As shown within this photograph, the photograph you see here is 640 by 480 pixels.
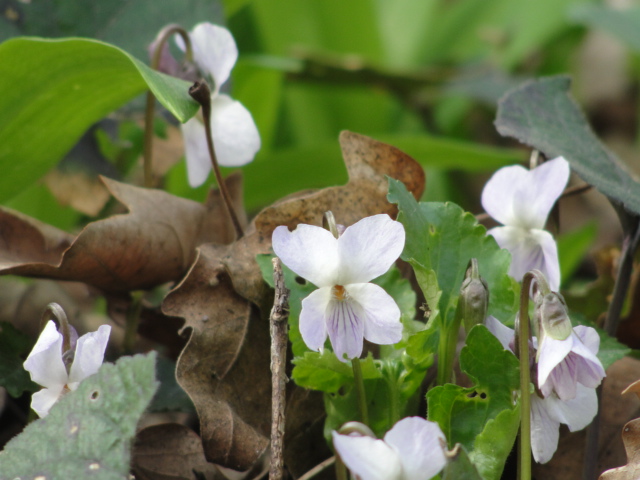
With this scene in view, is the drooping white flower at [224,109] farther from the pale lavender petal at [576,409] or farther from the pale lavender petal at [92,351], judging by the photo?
the pale lavender petal at [576,409]

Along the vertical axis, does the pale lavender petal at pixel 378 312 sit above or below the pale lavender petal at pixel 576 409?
above

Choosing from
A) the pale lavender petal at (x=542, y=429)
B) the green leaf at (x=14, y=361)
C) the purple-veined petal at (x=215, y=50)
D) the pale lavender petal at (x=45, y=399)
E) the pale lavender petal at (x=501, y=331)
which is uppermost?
the purple-veined petal at (x=215, y=50)

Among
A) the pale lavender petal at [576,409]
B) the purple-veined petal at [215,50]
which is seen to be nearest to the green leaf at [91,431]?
the pale lavender petal at [576,409]

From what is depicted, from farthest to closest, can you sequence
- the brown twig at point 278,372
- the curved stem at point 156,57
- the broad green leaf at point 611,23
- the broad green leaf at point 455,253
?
the broad green leaf at point 611,23 → the curved stem at point 156,57 → the broad green leaf at point 455,253 → the brown twig at point 278,372

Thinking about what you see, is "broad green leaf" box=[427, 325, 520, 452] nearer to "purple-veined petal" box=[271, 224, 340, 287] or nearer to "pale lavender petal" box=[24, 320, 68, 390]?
"purple-veined petal" box=[271, 224, 340, 287]

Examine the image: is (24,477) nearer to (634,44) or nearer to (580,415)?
(580,415)

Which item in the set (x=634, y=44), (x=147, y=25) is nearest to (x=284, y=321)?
(x=147, y=25)

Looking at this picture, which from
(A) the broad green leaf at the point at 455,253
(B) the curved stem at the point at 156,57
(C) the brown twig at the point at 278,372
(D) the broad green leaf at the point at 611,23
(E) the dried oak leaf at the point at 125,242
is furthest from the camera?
(D) the broad green leaf at the point at 611,23

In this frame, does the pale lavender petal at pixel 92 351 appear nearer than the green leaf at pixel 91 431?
No
